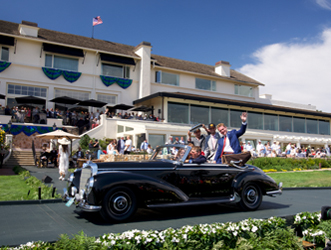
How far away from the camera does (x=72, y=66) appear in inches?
1178

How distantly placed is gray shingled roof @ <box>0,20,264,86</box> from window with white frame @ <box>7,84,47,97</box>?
4.73 m

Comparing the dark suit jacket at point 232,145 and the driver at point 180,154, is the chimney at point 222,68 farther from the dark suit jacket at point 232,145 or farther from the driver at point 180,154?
the driver at point 180,154

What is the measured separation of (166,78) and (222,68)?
9.81 meters

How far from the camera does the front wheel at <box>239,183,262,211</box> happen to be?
698 centimetres

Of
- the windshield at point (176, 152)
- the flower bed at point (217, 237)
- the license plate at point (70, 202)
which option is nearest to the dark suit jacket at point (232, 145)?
the windshield at point (176, 152)

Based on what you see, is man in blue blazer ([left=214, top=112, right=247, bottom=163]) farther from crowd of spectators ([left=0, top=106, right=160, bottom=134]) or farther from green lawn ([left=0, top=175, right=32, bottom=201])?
crowd of spectators ([left=0, top=106, right=160, bottom=134])

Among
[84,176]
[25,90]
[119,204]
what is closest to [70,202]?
[84,176]

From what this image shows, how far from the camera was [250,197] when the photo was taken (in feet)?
23.4

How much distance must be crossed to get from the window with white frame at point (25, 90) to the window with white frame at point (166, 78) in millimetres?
12523

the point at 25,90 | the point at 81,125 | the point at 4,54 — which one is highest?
the point at 4,54

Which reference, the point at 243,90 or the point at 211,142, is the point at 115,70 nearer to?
the point at 243,90

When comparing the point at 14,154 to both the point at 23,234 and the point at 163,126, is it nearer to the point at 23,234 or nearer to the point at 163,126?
the point at 163,126

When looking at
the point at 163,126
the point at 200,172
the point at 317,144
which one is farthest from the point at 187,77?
the point at 200,172

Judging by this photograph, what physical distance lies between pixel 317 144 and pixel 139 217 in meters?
38.0
